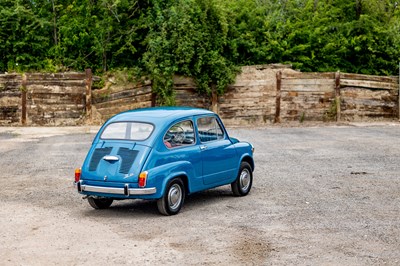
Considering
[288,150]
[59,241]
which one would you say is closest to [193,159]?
[59,241]

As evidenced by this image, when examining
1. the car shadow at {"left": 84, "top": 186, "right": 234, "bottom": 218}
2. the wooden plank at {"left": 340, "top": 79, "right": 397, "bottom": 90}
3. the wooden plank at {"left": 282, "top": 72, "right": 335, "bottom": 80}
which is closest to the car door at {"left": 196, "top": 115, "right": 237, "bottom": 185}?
the car shadow at {"left": 84, "top": 186, "right": 234, "bottom": 218}

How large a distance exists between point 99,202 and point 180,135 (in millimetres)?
1725

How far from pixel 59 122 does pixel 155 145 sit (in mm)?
16597

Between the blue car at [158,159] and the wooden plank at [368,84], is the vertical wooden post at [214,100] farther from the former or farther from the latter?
the blue car at [158,159]

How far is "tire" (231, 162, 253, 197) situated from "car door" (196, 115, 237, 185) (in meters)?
0.27

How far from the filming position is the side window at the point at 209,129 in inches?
476

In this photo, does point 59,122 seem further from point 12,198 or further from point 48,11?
point 12,198

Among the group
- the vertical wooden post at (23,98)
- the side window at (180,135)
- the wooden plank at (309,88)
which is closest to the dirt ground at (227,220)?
the side window at (180,135)

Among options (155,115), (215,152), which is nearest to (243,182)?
(215,152)

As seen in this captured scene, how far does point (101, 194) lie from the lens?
10859 mm

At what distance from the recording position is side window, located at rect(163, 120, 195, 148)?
37.2 ft

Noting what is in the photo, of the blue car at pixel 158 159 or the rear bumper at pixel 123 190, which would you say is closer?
the rear bumper at pixel 123 190

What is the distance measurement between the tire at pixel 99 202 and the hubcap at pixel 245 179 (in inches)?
98.1

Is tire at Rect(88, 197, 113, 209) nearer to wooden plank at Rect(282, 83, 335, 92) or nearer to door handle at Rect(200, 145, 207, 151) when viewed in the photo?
door handle at Rect(200, 145, 207, 151)
